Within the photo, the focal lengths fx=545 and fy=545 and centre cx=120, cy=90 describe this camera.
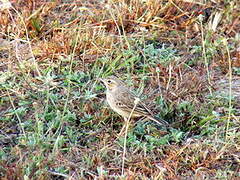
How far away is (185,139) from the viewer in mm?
5941

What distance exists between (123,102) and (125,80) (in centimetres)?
94

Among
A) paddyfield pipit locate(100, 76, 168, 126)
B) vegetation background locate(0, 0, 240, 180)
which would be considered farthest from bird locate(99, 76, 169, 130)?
vegetation background locate(0, 0, 240, 180)

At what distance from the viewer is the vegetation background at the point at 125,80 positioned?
17.8ft

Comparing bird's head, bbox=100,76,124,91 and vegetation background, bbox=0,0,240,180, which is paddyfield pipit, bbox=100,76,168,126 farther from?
vegetation background, bbox=0,0,240,180

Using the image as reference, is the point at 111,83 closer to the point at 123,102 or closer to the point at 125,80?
the point at 123,102

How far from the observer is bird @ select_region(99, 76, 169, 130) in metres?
5.91

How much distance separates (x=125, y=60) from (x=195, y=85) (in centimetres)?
102

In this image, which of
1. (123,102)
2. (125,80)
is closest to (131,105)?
(123,102)

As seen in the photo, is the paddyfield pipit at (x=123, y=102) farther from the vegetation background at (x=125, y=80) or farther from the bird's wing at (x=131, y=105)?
the vegetation background at (x=125, y=80)

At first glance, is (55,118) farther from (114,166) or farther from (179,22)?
(179,22)

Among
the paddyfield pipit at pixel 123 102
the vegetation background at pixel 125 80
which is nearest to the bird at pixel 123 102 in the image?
the paddyfield pipit at pixel 123 102

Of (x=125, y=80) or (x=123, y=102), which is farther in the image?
(x=125, y=80)

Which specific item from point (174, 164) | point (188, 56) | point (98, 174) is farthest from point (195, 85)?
point (98, 174)

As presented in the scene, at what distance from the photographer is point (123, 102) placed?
603 centimetres
